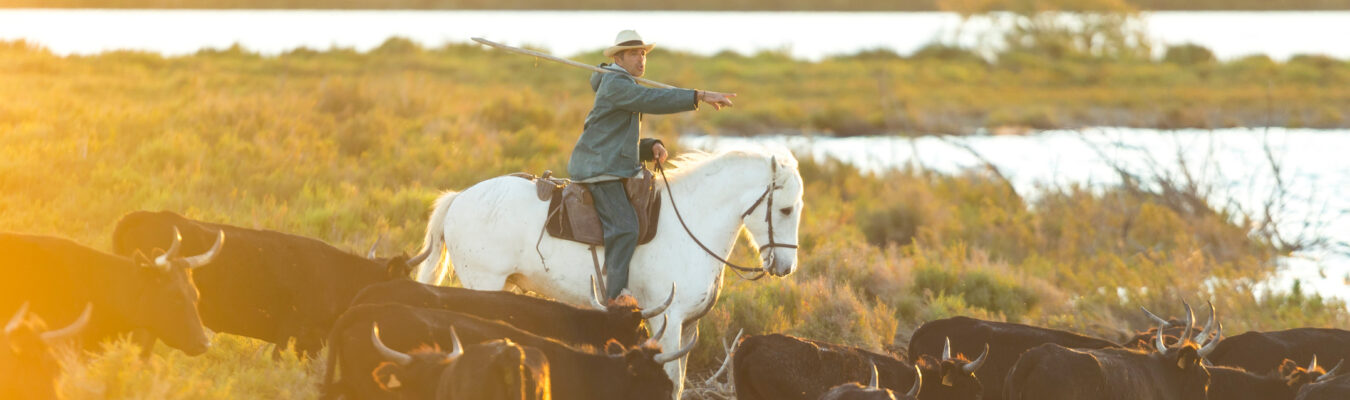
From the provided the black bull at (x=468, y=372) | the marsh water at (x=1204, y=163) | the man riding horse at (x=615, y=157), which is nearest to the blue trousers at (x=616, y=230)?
the man riding horse at (x=615, y=157)

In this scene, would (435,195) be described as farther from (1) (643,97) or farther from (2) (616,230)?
(1) (643,97)

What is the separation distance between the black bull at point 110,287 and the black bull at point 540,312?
0.91 m

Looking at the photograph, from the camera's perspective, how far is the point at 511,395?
586 centimetres

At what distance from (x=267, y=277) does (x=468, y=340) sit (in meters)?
2.11

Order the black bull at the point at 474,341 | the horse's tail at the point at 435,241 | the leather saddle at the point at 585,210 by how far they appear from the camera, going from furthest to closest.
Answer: the horse's tail at the point at 435,241, the leather saddle at the point at 585,210, the black bull at the point at 474,341

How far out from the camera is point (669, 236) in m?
8.56

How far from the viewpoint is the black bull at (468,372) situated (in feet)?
19.2

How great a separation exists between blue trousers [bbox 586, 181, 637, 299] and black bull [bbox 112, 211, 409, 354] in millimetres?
1227

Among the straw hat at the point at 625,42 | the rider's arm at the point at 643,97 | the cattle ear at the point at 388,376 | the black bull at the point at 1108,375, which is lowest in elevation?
the cattle ear at the point at 388,376

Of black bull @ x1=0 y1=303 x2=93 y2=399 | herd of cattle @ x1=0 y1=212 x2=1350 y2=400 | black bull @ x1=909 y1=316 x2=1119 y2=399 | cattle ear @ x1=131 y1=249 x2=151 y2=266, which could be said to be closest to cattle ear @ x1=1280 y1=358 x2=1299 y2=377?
herd of cattle @ x1=0 y1=212 x2=1350 y2=400

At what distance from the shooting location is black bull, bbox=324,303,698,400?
6.53m

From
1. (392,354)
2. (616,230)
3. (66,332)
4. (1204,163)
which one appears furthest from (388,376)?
(1204,163)

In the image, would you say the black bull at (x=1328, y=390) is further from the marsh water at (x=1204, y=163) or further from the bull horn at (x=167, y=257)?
the marsh water at (x=1204, y=163)

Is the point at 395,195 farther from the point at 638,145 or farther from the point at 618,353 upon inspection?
the point at 618,353
